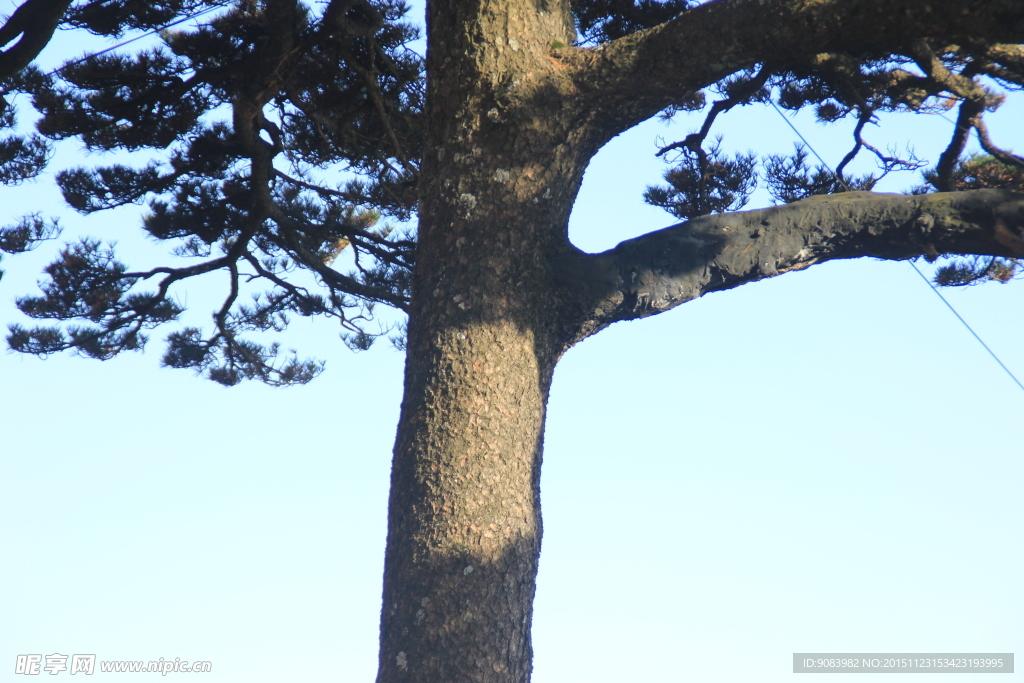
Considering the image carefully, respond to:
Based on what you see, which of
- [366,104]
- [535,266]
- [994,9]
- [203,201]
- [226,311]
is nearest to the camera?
[994,9]

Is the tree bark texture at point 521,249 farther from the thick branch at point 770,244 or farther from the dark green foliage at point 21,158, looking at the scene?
the dark green foliage at point 21,158

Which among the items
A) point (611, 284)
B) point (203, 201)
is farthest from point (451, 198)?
point (203, 201)

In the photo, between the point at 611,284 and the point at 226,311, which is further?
the point at 226,311

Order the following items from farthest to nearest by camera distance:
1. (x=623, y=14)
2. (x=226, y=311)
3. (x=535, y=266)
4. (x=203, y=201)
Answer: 1. (x=226, y=311)
2. (x=203, y=201)
3. (x=623, y=14)
4. (x=535, y=266)

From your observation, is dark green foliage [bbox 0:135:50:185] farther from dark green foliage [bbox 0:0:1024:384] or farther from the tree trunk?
the tree trunk

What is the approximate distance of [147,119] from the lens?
3.16m

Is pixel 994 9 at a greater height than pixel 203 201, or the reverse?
pixel 203 201

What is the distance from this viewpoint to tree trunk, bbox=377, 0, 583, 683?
1.53 meters

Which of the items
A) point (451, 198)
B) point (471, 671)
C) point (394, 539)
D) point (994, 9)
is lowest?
point (471, 671)

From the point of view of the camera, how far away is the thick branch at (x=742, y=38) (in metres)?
1.48

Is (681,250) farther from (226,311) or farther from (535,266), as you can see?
(226,311)

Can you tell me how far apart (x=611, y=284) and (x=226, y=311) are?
251cm

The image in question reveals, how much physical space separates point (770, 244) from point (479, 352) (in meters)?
0.73

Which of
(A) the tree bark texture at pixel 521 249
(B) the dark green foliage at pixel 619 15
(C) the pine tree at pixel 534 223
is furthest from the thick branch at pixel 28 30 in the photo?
(B) the dark green foliage at pixel 619 15
